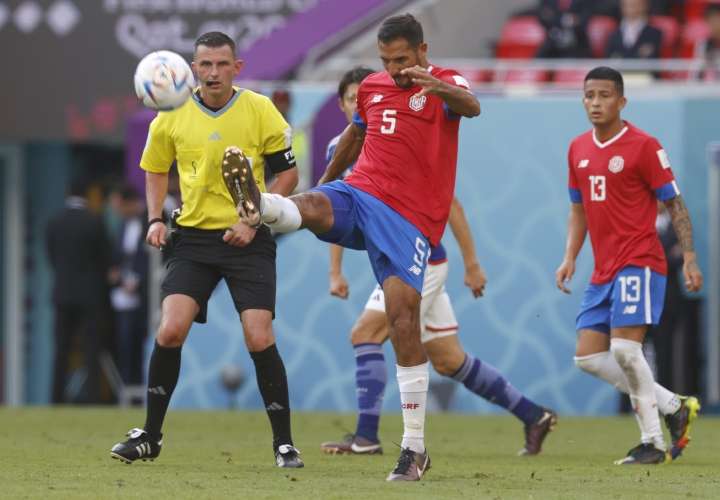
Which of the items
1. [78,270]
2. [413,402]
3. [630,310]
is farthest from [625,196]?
[78,270]

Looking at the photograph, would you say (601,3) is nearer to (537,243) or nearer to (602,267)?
(537,243)

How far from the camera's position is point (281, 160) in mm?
8906

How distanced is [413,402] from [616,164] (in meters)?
2.43

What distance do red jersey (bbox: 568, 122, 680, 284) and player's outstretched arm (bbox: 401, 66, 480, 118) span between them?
191 centimetres

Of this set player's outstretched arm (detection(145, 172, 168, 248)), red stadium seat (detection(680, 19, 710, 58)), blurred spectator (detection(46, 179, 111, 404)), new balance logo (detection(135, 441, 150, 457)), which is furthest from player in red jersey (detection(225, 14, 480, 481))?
red stadium seat (detection(680, 19, 710, 58))

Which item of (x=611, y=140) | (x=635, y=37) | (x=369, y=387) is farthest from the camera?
(x=635, y=37)

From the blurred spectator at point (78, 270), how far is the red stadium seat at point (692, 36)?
653 cm

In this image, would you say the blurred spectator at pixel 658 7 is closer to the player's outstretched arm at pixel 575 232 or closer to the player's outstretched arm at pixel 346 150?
the player's outstretched arm at pixel 575 232

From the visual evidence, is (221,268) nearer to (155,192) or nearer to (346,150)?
(155,192)

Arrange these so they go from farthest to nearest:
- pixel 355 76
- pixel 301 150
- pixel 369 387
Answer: pixel 301 150
pixel 369 387
pixel 355 76

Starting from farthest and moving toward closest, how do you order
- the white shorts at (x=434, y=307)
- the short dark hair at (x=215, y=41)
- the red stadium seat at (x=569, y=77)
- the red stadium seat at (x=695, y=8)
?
the red stadium seat at (x=695, y=8), the red stadium seat at (x=569, y=77), the white shorts at (x=434, y=307), the short dark hair at (x=215, y=41)

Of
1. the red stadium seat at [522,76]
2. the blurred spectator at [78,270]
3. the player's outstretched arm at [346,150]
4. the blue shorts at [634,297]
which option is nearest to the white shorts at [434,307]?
the blue shorts at [634,297]

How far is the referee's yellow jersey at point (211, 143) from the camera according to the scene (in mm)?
8773

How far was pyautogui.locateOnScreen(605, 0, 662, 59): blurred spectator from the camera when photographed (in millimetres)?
16984
